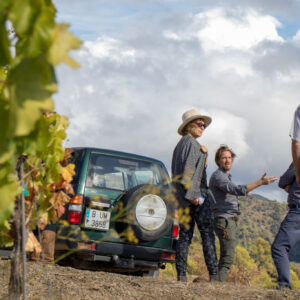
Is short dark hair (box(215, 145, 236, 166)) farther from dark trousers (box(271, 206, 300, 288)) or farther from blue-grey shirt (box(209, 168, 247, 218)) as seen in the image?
dark trousers (box(271, 206, 300, 288))

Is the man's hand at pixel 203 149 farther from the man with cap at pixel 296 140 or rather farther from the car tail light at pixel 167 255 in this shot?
the man with cap at pixel 296 140

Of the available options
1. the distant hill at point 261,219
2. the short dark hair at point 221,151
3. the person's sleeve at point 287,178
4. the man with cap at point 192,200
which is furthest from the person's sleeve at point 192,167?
the distant hill at point 261,219

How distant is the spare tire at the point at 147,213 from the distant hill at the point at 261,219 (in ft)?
382

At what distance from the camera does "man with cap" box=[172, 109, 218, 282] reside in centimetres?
595

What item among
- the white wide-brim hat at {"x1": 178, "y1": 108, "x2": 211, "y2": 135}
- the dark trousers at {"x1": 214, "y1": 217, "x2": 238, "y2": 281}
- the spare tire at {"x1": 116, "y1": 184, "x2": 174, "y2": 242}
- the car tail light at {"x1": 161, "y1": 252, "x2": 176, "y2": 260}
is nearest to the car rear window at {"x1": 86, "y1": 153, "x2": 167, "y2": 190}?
the spare tire at {"x1": 116, "y1": 184, "x2": 174, "y2": 242}

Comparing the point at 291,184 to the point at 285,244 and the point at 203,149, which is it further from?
the point at 203,149

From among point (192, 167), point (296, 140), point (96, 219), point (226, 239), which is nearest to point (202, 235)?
point (226, 239)

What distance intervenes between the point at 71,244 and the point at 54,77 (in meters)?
5.06

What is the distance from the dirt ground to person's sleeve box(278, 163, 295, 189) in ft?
3.41

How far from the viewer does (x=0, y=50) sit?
4.60 feet

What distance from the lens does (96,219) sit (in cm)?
623

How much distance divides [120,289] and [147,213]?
1.56 metres

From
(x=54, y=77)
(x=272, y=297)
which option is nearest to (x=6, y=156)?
(x=54, y=77)

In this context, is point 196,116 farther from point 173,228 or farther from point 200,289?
point 200,289
